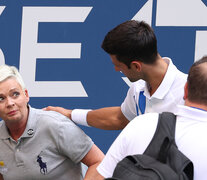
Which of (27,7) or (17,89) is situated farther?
(27,7)

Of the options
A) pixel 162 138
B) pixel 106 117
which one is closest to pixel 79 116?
pixel 106 117

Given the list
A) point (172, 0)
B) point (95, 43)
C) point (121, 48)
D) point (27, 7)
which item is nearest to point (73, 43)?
point (95, 43)

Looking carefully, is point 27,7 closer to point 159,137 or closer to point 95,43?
point 95,43

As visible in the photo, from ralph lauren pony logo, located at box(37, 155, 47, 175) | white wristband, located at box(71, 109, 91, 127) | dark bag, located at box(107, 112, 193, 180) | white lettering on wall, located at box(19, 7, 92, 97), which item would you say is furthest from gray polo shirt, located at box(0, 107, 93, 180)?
dark bag, located at box(107, 112, 193, 180)

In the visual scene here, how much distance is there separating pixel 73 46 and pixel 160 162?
1.59 meters

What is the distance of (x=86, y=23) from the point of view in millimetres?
2773

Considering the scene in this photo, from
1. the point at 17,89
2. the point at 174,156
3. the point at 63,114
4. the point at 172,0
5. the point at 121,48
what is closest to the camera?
the point at 174,156

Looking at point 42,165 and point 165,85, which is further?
point 42,165

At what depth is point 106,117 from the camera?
2307 mm

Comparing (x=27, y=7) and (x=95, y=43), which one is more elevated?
(x=27, y=7)

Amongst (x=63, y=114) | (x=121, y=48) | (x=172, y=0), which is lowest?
(x=63, y=114)

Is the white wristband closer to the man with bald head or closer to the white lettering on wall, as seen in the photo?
the white lettering on wall

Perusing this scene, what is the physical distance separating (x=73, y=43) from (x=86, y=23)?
0.14 meters

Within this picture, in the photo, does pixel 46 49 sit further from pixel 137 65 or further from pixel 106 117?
pixel 137 65
